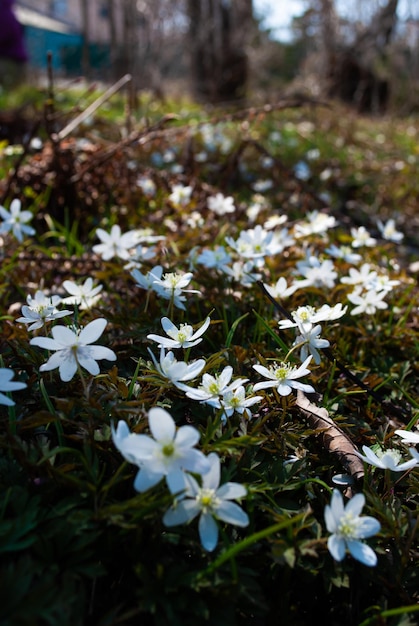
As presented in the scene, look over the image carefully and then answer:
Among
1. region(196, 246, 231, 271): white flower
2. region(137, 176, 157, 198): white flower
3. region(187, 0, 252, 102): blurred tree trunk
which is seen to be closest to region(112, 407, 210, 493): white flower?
region(196, 246, 231, 271): white flower

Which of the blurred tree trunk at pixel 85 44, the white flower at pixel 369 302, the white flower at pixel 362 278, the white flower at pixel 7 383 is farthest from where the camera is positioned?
the blurred tree trunk at pixel 85 44

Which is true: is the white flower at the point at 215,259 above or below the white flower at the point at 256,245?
below

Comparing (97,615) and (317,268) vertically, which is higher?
(317,268)

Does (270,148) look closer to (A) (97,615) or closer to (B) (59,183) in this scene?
(B) (59,183)

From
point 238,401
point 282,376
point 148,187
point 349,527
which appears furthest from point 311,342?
point 148,187

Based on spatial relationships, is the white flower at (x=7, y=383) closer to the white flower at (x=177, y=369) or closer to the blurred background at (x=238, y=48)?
the white flower at (x=177, y=369)

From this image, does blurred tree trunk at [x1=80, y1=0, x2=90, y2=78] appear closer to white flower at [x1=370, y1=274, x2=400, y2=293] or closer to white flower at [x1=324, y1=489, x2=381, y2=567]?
white flower at [x1=370, y1=274, x2=400, y2=293]

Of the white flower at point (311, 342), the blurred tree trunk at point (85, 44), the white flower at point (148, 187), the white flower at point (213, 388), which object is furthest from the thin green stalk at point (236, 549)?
the blurred tree trunk at point (85, 44)

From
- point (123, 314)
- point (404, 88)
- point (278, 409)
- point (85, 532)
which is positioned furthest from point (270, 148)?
point (404, 88)
